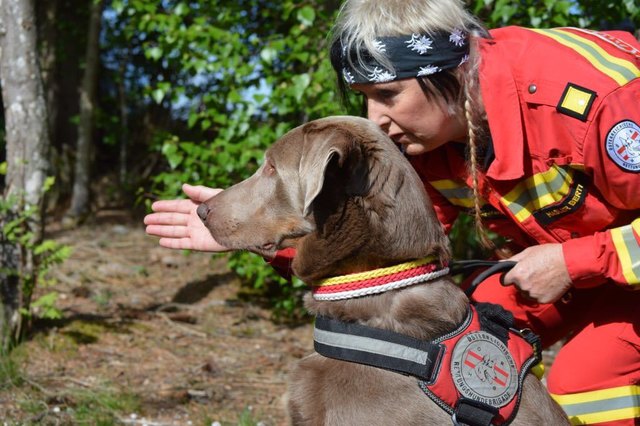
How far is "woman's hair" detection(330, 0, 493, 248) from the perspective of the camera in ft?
10.4

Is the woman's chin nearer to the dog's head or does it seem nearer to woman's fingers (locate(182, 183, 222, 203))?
the dog's head

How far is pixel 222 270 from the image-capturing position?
8.32 m

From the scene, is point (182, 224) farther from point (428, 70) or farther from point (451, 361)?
point (451, 361)

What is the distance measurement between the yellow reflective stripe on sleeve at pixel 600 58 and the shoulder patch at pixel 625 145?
0.64 ft

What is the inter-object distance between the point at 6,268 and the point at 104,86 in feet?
29.8

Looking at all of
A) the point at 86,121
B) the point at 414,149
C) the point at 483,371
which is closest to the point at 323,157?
the point at 414,149

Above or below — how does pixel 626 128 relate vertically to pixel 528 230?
above

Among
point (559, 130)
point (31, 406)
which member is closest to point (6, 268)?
point (31, 406)

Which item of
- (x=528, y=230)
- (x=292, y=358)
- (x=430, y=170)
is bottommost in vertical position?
(x=292, y=358)

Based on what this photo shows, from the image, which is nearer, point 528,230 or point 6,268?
point 528,230

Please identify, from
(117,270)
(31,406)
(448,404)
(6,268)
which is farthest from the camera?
(117,270)

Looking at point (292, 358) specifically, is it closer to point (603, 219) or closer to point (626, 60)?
point (603, 219)

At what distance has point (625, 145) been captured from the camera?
2.86m

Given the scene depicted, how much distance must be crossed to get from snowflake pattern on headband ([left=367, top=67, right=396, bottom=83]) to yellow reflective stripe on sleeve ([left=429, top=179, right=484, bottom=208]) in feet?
2.33
